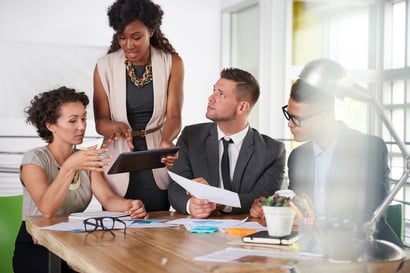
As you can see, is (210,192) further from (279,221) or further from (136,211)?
(279,221)

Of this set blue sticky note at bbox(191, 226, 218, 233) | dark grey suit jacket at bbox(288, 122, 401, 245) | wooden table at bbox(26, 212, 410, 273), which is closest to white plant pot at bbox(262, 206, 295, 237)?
wooden table at bbox(26, 212, 410, 273)

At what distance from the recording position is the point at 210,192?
2049mm

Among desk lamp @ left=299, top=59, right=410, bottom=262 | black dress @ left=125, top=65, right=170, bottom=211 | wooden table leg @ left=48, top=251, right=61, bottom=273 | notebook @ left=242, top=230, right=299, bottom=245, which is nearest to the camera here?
desk lamp @ left=299, top=59, right=410, bottom=262

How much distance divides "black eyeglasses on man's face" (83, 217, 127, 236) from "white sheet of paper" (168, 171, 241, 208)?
0.84 ft

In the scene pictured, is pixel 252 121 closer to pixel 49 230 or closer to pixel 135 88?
pixel 135 88

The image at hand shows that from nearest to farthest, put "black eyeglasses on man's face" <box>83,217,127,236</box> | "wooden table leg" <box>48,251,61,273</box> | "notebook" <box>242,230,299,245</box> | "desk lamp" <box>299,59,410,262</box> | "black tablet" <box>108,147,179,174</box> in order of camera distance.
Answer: "desk lamp" <box>299,59,410,262</box> < "notebook" <box>242,230,299,245</box> < "black eyeglasses on man's face" <box>83,217,127,236</box> < "wooden table leg" <box>48,251,61,273</box> < "black tablet" <box>108,147,179,174</box>

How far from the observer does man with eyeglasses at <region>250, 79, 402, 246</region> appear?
6.70 ft

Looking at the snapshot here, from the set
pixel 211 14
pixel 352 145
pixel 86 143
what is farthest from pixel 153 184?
pixel 211 14

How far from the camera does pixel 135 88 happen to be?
2678mm

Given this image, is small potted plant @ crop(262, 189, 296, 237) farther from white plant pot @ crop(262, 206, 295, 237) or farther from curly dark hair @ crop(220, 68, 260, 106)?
curly dark hair @ crop(220, 68, 260, 106)

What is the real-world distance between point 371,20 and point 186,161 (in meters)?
1.33

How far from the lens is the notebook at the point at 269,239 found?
158cm

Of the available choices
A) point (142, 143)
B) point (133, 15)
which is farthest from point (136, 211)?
point (133, 15)

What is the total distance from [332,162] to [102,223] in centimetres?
84
